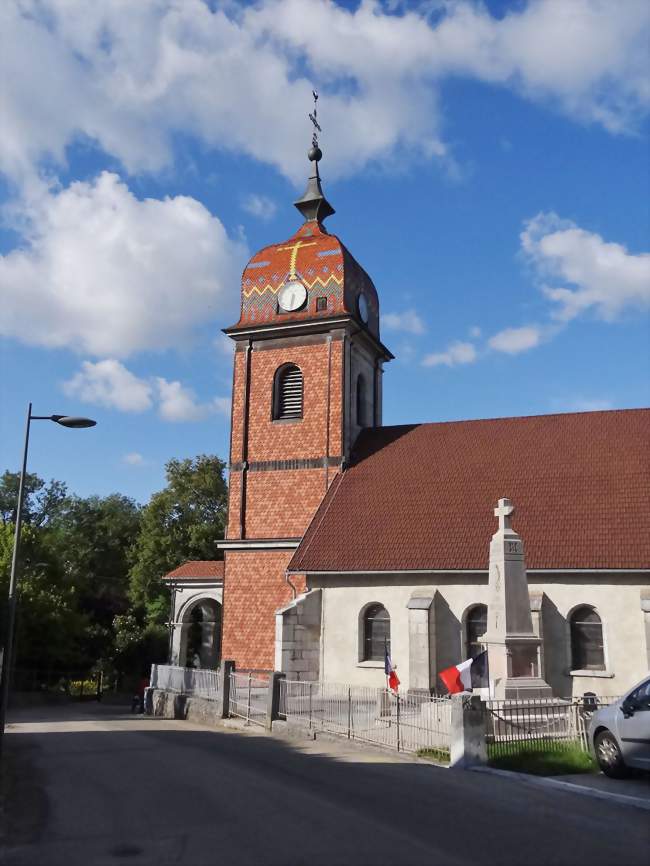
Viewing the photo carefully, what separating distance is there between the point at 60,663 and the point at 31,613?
463 centimetres

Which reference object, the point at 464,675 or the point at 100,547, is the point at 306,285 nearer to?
the point at 464,675

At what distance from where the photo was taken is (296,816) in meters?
8.52

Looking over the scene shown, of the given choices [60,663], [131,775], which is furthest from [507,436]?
[60,663]

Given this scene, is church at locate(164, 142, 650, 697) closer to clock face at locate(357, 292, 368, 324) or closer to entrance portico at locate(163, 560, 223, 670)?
clock face at locate(357, 292, 368, 324)

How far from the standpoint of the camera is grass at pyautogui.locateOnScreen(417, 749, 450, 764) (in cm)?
1299

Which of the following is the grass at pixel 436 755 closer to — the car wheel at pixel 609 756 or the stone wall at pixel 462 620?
the car wheel at pixel 609 756

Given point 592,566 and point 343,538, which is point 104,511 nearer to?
point 343,538

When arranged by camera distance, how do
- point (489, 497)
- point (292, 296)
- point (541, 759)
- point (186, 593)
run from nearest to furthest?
point (541, 759) < point (489, 497) < point (292, 296) < point (186, 593)

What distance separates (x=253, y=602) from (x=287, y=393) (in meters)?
7.44

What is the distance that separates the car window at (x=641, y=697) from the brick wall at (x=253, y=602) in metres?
14.1

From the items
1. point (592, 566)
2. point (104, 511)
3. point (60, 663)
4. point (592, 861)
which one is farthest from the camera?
point (104, 511)

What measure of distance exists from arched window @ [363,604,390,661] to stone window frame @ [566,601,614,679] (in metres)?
4.97

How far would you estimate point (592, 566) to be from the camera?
743 inches

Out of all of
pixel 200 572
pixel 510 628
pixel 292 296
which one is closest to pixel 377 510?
pixel 510 628
